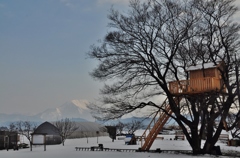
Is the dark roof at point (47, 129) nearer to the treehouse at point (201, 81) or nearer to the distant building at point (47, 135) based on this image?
the distant building at point (47, 135)

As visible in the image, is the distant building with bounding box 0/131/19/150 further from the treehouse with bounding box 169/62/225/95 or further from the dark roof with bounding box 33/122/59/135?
the treehouse with bounding box 169/62/225/95

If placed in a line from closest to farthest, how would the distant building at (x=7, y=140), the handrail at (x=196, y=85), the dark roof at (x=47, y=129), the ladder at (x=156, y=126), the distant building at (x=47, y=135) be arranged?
the handrail at (x=196, y=85) < the ladder at (x=156, y=126) < the distant building at (x=47, y=135) < the distant building at (x=7, y=140) < the dark roof at (x=47, y=129)

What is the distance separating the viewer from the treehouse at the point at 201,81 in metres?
21.0

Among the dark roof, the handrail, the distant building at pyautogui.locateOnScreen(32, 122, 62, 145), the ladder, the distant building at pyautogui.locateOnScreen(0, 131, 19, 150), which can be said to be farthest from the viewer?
the dark roof

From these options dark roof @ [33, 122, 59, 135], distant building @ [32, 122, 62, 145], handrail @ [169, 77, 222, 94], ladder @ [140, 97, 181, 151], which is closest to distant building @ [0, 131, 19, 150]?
distant building @ [32, 122, 62, 145]

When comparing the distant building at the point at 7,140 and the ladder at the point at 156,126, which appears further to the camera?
the distant building at the point at 7,140

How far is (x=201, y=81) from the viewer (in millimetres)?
21484

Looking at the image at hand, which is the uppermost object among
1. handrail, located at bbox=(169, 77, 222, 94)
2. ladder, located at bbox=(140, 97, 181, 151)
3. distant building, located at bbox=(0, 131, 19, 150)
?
handrail, located at bbox=(169, 77, 222, 94)

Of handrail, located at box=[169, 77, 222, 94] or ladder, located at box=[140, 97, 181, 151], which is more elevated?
handrail, located at box=[169, 77, 222, 94]

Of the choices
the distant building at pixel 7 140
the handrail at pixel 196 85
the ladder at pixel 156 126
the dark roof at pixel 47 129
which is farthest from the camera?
the dark roof at pixel 47 129

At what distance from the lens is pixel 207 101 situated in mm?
20609

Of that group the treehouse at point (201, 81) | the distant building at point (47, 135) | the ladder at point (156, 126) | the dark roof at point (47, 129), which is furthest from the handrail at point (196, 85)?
the dark roof at point (47, 129)

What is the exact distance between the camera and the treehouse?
21.0 metres

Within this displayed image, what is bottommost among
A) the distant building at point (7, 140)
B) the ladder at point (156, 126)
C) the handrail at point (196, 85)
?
the distant building at point (7, 140)
